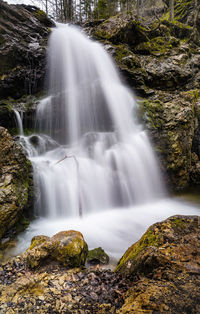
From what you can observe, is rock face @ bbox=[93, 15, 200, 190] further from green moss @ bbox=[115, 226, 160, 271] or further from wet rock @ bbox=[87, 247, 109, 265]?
green moss @ bbox=[115, 226, 160, 271]

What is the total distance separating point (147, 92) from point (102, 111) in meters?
2.66

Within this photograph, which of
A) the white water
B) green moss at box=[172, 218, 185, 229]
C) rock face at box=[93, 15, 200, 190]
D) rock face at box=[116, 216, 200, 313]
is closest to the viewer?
rock face at box=[116, 216, 200, 313]

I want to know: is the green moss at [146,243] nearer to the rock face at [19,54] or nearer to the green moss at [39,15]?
the rock face at [19,54]

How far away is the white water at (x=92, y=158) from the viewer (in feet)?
15.8

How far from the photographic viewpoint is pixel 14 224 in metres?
3.92

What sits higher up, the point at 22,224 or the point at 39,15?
the point at 39,15

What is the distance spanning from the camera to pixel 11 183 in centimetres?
399

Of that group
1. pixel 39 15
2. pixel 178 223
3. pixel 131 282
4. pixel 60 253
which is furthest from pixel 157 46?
pixel 131 282

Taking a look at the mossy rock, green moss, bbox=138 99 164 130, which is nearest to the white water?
green moss, bbox=138 99 164 130

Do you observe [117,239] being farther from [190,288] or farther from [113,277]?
[190,288]

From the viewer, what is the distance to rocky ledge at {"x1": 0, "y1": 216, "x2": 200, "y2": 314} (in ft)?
4.43

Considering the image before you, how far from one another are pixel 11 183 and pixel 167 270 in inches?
141

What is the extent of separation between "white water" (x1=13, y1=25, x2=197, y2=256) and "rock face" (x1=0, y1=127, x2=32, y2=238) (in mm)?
506

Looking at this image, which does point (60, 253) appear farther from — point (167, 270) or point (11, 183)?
point (11, 183)
